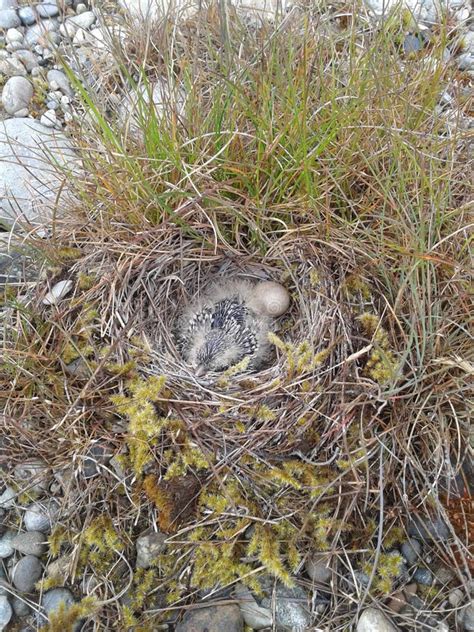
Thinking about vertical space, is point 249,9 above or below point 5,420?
above

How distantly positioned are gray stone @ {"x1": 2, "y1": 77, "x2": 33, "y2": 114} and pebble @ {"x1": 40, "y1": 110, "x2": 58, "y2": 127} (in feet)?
0.49

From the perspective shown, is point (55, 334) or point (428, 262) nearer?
point (428, 262)

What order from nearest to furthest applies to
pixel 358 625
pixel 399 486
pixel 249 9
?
pixel 358 625
pixel 399 486
pixel 249 9

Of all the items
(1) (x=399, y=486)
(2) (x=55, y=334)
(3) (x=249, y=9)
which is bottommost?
(1) (x=399, y=486)

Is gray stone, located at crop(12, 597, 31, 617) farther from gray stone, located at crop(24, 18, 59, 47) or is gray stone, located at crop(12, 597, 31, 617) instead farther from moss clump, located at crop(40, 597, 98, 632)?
gray stone, located at crop(24, 18, 59, 47)

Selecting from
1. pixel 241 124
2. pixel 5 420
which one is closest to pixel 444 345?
pixel 241 124

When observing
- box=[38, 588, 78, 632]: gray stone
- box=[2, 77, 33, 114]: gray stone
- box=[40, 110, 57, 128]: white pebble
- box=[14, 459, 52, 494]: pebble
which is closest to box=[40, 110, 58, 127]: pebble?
box=[40, 110, 57, 128]: white pebble

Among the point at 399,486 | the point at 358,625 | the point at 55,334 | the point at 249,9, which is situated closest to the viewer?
the point at 358,625

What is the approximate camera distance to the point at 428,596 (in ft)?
6.31

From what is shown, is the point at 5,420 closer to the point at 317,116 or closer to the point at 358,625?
the point at 358,625

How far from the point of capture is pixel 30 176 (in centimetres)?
269

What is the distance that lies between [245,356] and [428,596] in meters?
1.06

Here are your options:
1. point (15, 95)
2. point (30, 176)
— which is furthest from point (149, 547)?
point (15, 95)

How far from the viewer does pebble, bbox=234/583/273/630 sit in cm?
188
